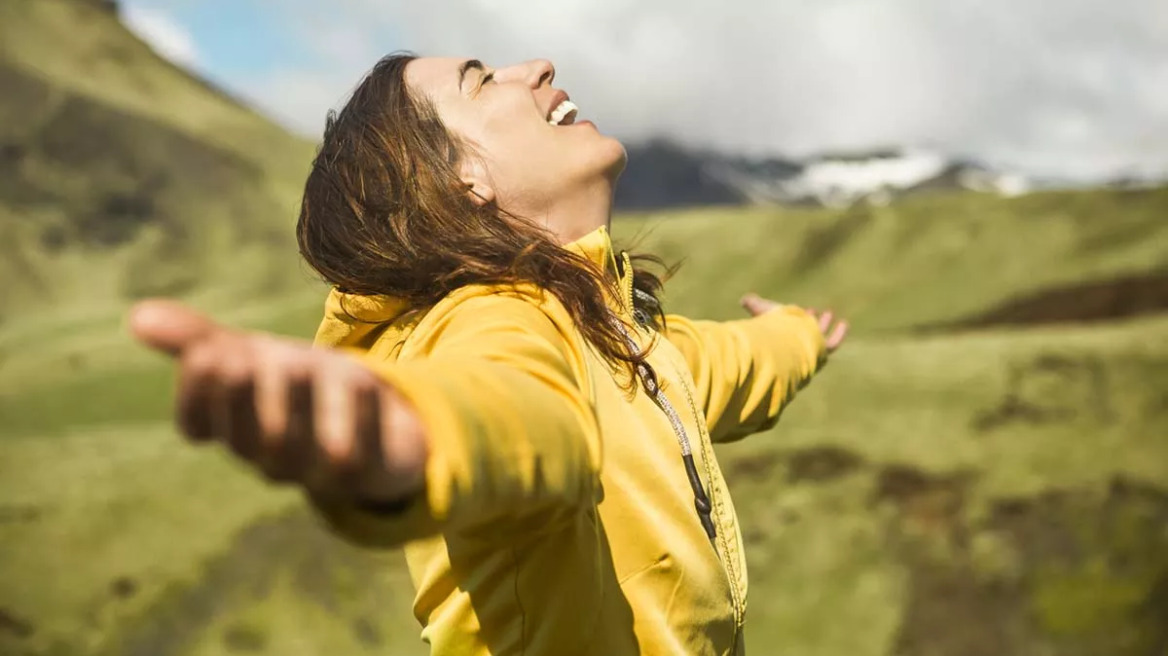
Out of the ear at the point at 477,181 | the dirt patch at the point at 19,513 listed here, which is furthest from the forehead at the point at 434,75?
the dirt patch at the point at 19,513

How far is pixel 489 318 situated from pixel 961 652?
11.4m

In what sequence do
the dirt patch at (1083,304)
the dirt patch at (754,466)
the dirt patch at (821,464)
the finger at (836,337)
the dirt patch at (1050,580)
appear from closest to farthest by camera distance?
the finger at (836,337), the dirt patch at (1050,580), the dirt patch at (821,464), the dirt patch at (754,466), the dirt patch at (1083,304)

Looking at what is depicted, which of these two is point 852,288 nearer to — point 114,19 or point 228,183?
point 228,183

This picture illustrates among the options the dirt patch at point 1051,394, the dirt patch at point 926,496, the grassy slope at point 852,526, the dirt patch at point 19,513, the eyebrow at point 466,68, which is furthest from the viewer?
the dirt patch at point 19,513

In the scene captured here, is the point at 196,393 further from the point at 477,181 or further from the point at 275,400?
the point at 477,181

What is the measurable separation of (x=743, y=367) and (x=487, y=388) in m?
2.54

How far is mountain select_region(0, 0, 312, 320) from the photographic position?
2389 inches

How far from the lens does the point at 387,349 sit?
9.17 feet

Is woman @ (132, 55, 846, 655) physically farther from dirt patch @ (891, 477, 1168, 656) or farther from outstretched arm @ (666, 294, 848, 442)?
dirt patch @ (891, 477, 1168, 656)

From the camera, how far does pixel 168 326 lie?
119 centimetres

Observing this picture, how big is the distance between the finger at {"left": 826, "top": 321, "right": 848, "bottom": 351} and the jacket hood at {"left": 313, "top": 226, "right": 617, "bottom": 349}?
7.76 feet

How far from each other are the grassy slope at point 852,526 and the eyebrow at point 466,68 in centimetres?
1050

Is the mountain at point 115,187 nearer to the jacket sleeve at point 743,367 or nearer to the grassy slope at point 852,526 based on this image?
the grassy slope at point 852,526

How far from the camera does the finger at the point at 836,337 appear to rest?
515 cm
